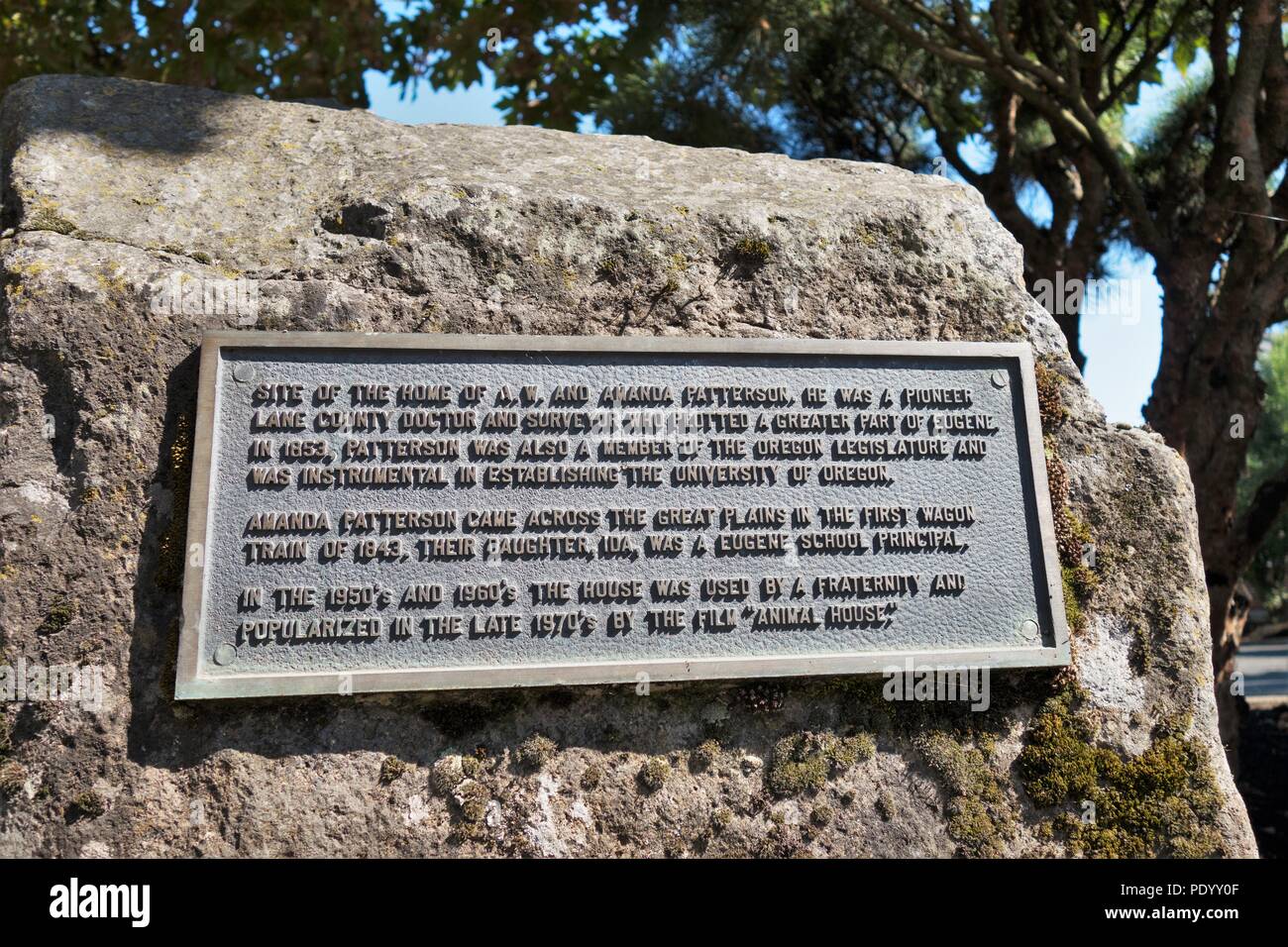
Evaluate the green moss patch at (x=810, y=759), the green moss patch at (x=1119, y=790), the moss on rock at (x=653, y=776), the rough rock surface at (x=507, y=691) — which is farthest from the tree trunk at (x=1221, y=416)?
the moss on rock at (x=653, y=776)

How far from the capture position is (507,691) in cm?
288

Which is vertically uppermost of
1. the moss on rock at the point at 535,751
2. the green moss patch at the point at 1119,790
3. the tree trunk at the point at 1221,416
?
the tree trunk at the point at 1221,416

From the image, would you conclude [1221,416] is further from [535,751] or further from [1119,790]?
[535,751]

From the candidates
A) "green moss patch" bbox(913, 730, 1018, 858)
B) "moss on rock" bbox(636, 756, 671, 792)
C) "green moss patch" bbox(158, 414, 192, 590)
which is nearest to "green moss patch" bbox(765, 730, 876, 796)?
"green moss patch" bbox(913, 730, 1018, 858)

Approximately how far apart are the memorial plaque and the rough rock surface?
0.42ft

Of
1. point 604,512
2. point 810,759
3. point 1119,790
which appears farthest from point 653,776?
point 1119,790

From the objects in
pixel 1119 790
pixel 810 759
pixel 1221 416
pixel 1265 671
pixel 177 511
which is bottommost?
pixel 1119 790

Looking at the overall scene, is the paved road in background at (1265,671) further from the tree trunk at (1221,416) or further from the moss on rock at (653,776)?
the moss on rock at (653,776)

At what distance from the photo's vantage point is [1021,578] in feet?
10.5

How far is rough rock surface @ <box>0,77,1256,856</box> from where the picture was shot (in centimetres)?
271

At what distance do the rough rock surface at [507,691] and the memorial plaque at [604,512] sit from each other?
0.13 meters

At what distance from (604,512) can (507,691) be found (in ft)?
2.09

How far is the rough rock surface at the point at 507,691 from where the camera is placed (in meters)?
2.71

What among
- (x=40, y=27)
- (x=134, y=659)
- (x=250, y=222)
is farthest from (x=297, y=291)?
(x=40, y=27)
